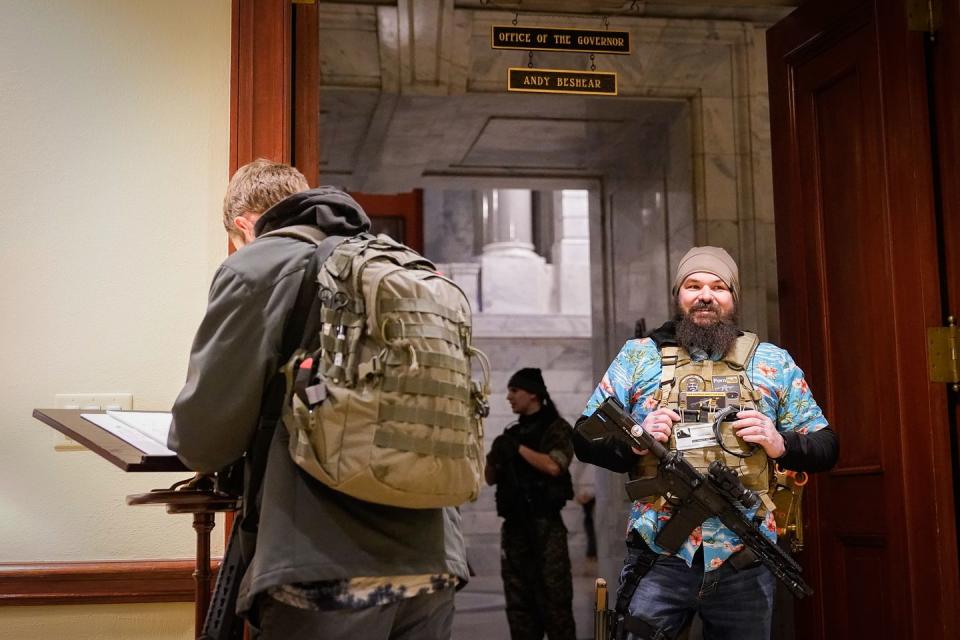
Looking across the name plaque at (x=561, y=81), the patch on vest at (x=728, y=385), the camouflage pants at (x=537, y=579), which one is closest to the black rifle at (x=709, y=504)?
the patch on vest at (x=728, y=385)

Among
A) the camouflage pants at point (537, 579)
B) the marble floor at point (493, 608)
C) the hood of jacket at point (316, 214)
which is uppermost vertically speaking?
the hood of jacket at point (316, 214)

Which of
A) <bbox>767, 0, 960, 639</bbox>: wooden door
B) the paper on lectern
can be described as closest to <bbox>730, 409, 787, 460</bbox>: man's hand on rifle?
<bbox>767, 0, 960, 639</bbox>: wooden door

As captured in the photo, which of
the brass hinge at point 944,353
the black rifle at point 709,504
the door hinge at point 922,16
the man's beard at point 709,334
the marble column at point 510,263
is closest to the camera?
the black rifle at point 709,504

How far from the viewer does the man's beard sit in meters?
4.04

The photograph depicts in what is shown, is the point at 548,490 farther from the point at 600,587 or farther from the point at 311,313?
the point at 311,313

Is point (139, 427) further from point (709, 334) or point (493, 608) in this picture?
point (493, 608)

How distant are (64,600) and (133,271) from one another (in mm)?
1062

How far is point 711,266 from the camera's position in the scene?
4242 millimetres

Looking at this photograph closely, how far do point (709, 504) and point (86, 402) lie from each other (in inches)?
80.6

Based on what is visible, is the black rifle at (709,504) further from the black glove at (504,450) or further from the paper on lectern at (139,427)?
the black glove at (504,450)

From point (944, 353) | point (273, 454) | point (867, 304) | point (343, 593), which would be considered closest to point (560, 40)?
point (867, 304)

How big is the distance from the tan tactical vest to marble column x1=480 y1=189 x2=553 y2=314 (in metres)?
10.3

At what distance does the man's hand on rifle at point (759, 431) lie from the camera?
3783 mm

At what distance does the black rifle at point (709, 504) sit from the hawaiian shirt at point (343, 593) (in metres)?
1.54
